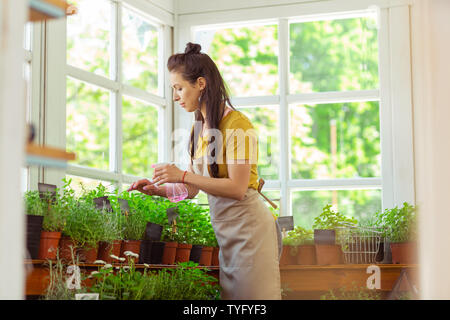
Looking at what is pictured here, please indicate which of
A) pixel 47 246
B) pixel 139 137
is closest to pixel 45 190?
pixel 47 246

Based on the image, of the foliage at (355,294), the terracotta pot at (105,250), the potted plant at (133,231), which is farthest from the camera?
the foliage at (355,294)

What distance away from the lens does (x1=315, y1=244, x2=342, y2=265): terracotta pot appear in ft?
11.6

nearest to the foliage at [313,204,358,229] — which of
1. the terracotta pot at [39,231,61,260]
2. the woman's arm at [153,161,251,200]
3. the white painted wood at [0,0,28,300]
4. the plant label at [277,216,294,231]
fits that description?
the plant label at [277,216,294,231]

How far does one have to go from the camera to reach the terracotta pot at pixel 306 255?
11.9 feet

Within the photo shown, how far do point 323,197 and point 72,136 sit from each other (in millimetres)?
1702

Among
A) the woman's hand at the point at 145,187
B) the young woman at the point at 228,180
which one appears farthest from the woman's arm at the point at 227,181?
the woman's hand at the point at 145,187

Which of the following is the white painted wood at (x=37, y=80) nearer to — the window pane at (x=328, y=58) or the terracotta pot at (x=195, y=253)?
the terracotta pot at (x=195, y=253)

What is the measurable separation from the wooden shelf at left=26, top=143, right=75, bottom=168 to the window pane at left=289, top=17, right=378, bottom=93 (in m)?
3.10

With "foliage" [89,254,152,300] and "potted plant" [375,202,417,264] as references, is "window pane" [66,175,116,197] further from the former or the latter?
"potted plant" [375,202,417,264]

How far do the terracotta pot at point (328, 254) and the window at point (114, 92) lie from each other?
4.31 feet
